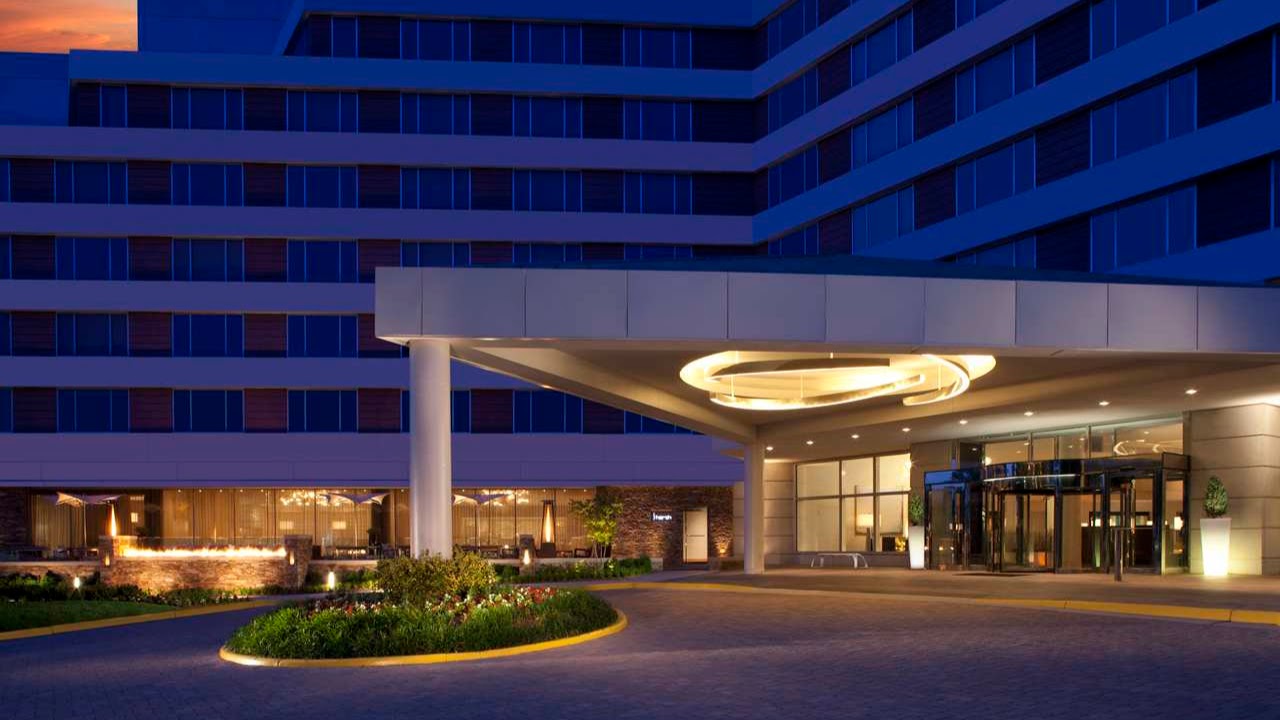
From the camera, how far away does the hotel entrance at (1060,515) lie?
33.4 m

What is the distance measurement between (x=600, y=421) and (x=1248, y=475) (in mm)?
32499

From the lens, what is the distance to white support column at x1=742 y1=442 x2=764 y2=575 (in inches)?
1676

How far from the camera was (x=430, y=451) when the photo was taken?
2092cm

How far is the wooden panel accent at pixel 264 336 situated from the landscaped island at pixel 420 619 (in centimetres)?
3994

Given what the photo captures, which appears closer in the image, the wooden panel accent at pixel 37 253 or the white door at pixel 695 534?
the wooden panel accent at pixel 37 253

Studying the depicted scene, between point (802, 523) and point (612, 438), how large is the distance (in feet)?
31.1

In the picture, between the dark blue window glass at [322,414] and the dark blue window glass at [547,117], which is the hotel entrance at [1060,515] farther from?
the dark blue window glass at [322,414]

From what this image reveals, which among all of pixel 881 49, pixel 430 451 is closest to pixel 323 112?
pixel 881 49

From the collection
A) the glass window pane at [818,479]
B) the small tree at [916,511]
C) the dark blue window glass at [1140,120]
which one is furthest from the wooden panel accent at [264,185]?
the dark blue window glass at [1140,120]

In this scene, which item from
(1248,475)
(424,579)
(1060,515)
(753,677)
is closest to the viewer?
(753,677)

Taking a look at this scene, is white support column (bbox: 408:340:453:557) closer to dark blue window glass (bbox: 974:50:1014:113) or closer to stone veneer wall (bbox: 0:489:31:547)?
dark blue window glass (bbox: 974:50:1014:113)

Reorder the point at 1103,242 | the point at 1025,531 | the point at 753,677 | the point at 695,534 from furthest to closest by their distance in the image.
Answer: the point at 695,534
the point at 1103,242
the point at 1025,531
the point at 753,677

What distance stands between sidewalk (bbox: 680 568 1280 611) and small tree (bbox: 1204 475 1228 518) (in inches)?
61.8

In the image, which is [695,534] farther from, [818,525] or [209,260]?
[209,260]
